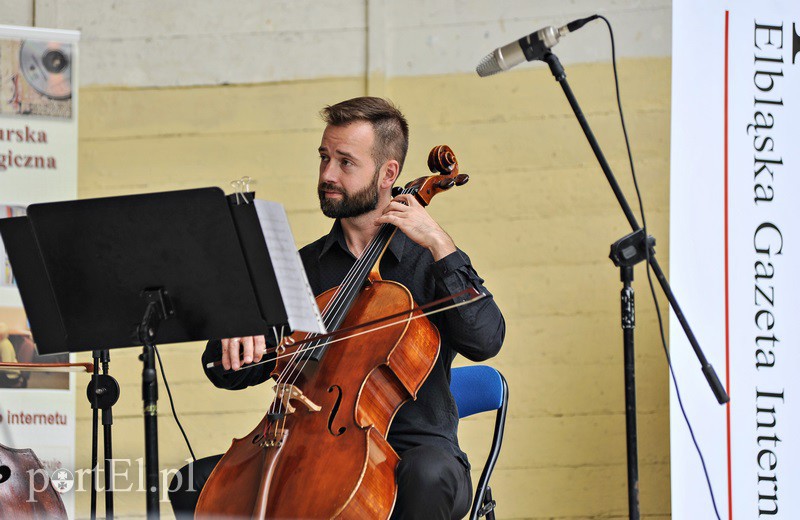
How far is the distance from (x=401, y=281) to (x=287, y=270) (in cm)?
66

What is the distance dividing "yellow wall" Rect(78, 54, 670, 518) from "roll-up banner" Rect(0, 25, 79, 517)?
0.52 ft

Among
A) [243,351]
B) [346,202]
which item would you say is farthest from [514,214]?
[243,351]

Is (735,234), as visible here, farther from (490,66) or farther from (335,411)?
(335,411)

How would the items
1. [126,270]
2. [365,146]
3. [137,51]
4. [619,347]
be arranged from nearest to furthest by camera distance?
1. [126,270]
2. [365,146]
3. [619,347]
4. [137,51]

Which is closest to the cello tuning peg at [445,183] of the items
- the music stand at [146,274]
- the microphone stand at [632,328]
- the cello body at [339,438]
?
the cello body at [339,438]

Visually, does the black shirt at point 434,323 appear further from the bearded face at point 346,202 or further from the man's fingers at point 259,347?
the man's fingers at point 259,347

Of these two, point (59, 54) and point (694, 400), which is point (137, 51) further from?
point (694, 400)

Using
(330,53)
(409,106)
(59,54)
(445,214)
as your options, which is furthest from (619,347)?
(59,54)

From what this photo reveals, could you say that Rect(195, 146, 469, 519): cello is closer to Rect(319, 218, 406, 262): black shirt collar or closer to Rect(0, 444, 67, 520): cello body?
Rect(319, 218, 406, 262): black shirt collar

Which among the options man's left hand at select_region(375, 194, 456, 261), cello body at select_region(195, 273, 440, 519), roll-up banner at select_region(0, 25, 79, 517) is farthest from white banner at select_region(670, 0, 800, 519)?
roll-up banner at select_region(0, 25, 79, 517)

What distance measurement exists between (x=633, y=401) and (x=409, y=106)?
1760mm

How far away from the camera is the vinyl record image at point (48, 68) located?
3.18 meters

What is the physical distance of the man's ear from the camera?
2326 millimetres

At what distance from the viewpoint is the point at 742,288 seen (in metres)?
2.35
